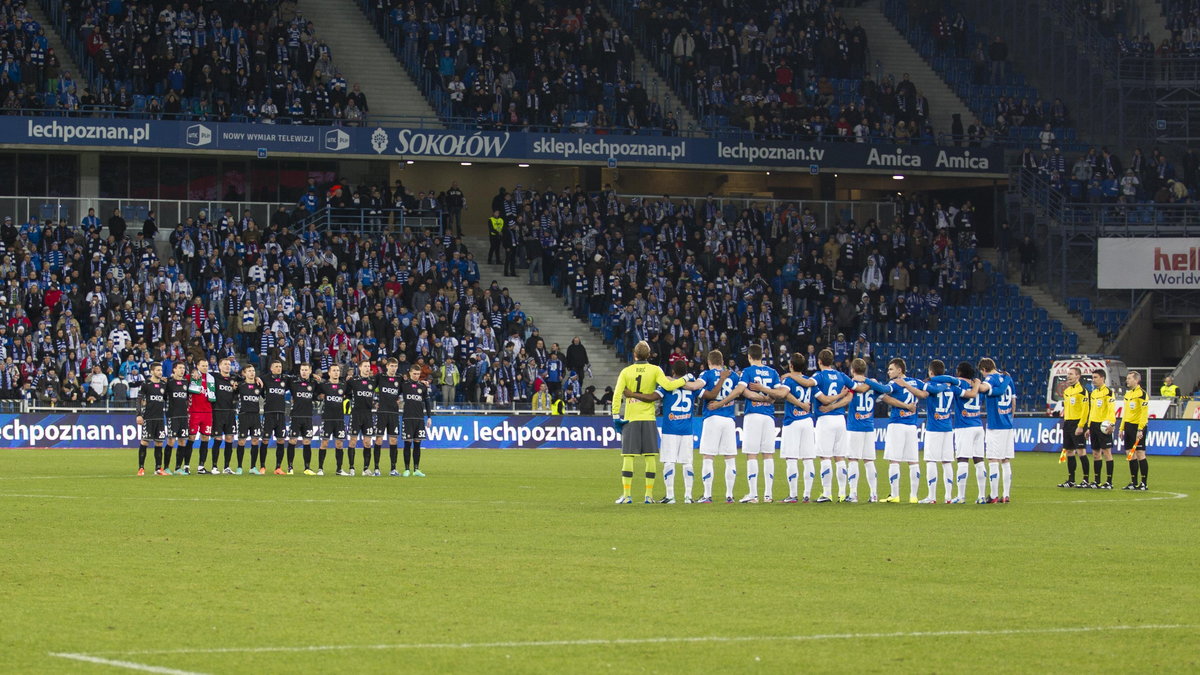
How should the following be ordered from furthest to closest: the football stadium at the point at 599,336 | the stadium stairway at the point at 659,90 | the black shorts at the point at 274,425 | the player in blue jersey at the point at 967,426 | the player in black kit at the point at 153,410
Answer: the stadium stairway at the point at 659,90
the black shorts at the point at 274,425
the player in black kit at the point at 153,410
the player in blue jersey at the point at 967,426
the football stadium at the point at 599,336

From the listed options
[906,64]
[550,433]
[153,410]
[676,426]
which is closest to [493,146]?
[550,433]

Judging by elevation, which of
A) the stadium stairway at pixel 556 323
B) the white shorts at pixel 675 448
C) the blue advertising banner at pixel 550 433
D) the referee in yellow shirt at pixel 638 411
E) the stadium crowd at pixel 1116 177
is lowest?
the blue advertising banner at pixel 550 433

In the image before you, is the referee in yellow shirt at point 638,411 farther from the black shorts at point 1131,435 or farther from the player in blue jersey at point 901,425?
the black shorts at point 1131,435

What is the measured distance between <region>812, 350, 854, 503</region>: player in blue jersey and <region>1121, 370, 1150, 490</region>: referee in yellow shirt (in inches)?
290

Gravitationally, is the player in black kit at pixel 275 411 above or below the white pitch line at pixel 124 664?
above

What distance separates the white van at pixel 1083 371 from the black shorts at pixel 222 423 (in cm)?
2733

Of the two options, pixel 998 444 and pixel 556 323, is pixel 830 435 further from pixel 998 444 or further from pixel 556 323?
pixel 556 323

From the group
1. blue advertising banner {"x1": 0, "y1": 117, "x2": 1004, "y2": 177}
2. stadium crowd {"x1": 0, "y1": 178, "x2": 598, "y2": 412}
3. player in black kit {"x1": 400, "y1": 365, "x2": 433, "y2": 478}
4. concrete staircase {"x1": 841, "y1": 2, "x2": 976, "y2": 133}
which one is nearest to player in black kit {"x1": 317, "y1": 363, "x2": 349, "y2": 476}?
player in black kit {"x1": 400, "y1": 365, "x2": 433, "y2": 478}

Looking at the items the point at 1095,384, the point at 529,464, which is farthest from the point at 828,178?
the point at 1095,384

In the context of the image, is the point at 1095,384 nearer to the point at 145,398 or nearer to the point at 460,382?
the point at 145,398

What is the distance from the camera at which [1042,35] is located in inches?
2689

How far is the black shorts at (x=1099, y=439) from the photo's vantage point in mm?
30975

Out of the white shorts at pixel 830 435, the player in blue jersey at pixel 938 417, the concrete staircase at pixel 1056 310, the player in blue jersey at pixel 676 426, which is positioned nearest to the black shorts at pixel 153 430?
the player in blue jersey at pixel 676 426

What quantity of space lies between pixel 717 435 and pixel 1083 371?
31.2 meters
